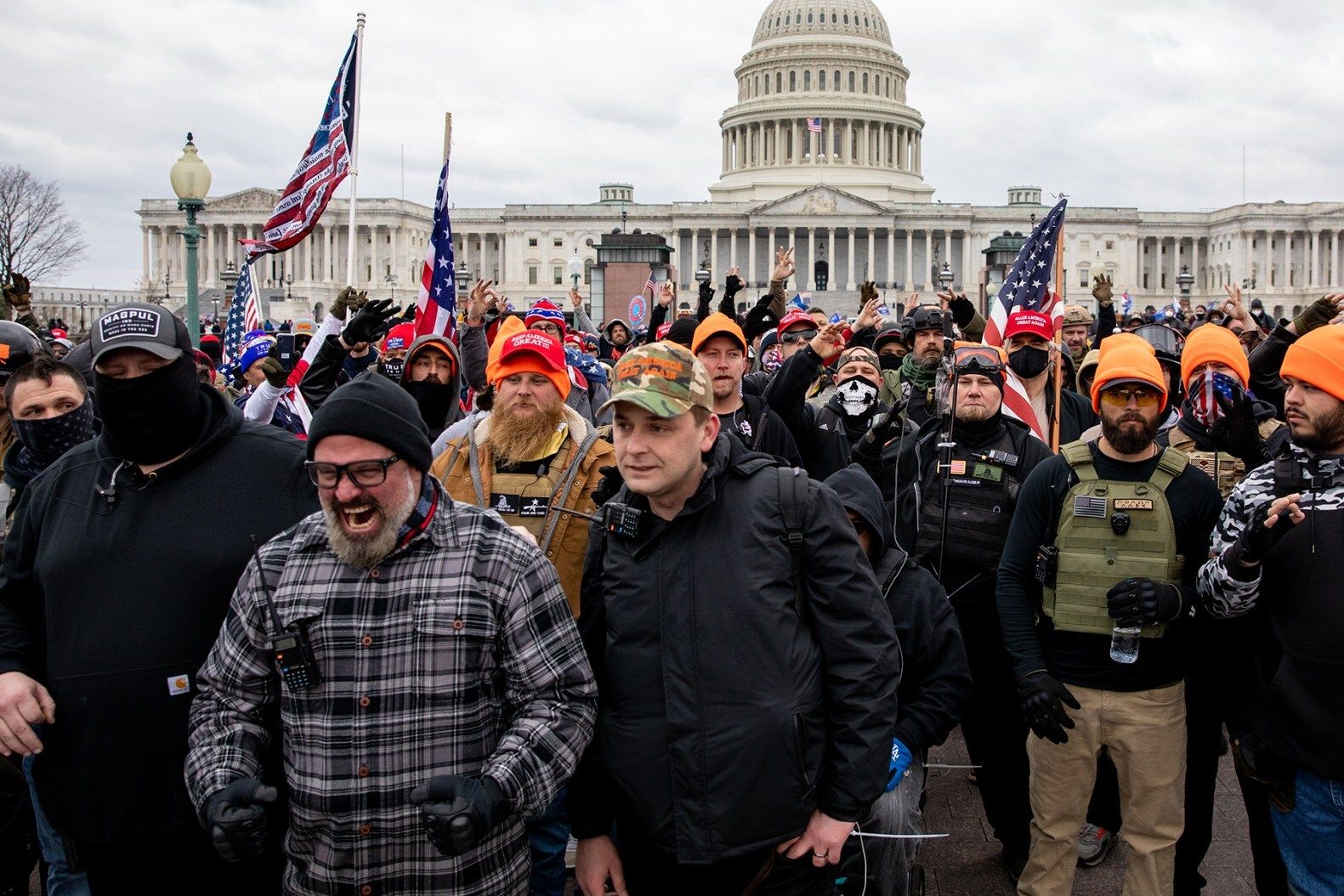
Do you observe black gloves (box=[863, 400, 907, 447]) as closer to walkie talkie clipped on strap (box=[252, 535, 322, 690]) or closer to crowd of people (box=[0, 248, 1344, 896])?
crowd of people (box=[0, 248, 1344, 896])

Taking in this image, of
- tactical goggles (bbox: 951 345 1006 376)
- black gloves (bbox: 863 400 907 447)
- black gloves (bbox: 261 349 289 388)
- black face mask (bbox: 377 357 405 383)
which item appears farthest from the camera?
black face mask (bbox: 377 357 405 383)

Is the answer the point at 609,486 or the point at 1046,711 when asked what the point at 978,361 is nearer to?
the point at 1046,711

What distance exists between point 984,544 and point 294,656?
11.7 feet

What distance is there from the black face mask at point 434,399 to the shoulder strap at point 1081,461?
3.54 meters

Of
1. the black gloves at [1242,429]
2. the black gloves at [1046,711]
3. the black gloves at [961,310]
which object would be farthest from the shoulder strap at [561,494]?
the black gloves at [961,310]

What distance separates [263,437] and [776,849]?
7.26 feet

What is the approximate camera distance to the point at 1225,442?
532 centimetres

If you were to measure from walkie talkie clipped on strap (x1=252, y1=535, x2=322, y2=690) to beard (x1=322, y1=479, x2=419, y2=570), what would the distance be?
0.81 ft

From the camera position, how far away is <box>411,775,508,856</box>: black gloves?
2871 mm

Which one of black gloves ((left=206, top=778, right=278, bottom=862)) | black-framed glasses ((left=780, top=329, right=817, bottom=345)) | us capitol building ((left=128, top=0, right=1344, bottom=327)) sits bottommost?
black gloves ((left=206, top=778, right=278, bottom=862))

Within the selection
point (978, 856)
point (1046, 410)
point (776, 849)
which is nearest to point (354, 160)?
point (1046, 410)

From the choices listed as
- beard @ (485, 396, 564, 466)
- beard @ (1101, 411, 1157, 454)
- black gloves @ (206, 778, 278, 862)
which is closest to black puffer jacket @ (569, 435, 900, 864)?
black gloves @ (206, 778, 278, 862)

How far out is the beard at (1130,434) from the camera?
14.9 ft

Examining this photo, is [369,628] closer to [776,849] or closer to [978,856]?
[776,849]
